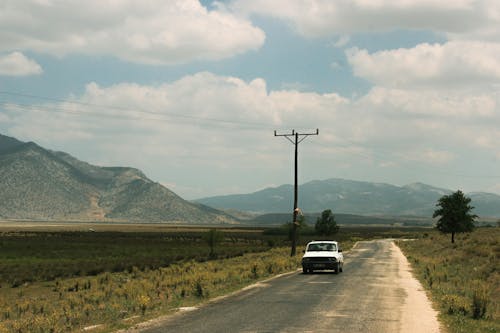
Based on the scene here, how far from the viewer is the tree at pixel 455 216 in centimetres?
7119

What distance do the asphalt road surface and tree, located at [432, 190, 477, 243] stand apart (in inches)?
1906

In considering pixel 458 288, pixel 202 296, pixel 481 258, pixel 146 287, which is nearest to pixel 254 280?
pixel 146 287

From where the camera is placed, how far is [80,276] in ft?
145

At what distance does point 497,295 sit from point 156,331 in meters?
15.8

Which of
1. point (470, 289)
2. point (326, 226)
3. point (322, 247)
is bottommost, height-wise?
point (326, 226)

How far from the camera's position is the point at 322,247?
33719 millimetres

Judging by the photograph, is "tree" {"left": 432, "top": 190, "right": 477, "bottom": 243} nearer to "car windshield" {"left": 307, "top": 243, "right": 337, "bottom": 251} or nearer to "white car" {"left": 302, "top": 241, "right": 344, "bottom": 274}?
"car windshield" {"left": 307, "top": 243, "right": 337, "bottom": 251}

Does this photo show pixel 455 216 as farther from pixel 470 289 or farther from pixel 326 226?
pixel 326 226

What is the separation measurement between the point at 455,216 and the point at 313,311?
5914 cm

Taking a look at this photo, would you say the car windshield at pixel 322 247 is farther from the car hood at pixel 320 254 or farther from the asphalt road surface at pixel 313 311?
the asphalt road surface at pixel 313 311

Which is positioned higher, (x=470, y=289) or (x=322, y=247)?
(x=322, y=247)

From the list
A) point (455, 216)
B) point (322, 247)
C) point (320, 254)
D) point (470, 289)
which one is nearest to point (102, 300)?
point (320, 254)

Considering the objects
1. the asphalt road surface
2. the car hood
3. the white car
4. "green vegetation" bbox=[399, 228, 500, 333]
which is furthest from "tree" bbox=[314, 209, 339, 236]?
the asphalt road surface

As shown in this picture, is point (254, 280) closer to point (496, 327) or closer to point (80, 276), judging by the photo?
point (496, 327)
